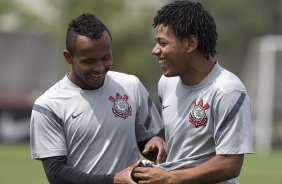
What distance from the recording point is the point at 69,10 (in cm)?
4878

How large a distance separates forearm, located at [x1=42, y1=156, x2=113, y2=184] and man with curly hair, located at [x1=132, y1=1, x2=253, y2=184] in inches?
12.9

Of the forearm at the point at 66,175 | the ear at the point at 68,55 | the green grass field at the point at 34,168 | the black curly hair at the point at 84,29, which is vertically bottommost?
the green grass field at the point at 34,168

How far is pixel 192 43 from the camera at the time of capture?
258 inches

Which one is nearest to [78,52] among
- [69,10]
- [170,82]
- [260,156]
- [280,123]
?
[170,82]

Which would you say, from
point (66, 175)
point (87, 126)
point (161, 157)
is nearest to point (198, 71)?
point (161, 157)

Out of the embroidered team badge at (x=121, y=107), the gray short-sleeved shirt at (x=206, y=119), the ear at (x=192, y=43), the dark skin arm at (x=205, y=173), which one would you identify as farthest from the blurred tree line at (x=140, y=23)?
the dark skin arm at (x=205, y=173)

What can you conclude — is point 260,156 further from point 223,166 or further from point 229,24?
point 229,24

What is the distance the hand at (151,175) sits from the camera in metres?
6.48

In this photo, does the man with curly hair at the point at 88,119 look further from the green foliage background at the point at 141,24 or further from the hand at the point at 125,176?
the green foliage background at the point at 141,24

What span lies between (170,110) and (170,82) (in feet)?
0.85

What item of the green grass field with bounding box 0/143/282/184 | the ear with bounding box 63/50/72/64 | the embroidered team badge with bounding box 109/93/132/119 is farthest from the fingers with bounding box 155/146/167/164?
the green grass field with bounding box 0/143/282/184

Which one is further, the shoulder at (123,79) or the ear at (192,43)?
the shoulder at (123,79)

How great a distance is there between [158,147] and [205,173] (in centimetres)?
66

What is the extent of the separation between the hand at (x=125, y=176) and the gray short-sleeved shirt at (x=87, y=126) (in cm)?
35
